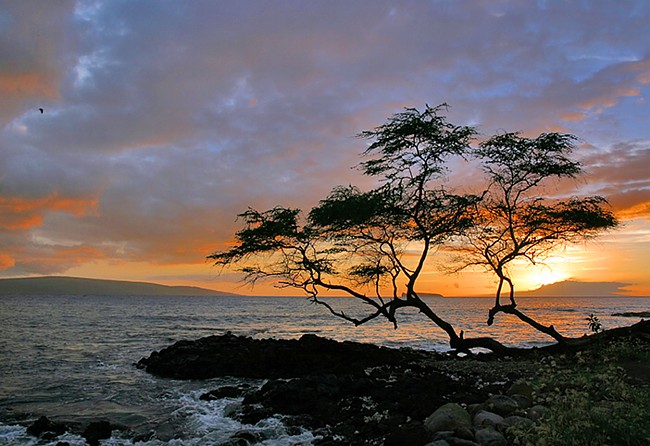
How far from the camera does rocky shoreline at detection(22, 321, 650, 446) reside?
969cm

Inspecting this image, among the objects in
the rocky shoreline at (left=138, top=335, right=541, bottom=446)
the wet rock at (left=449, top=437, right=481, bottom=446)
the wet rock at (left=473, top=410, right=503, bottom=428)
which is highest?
the wet rock at (left=473, top=410, right=503, bottom=428)

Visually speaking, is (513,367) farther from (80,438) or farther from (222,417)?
(80,438)

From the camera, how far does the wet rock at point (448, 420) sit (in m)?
9.56

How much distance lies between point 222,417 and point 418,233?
12.1 meters

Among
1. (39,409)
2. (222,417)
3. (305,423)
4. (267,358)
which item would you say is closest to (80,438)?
(222,417)

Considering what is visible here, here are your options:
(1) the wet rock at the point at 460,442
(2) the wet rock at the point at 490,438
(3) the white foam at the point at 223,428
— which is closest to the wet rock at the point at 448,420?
(2) the wet rock at the point at 490,438

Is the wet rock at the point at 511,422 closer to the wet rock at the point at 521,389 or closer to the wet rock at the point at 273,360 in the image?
the wet rock at the point at 521,389

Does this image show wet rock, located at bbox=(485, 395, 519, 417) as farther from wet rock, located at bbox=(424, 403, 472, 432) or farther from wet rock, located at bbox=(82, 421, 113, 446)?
wet rock, located at bbox=(82, 421, 113, 446)

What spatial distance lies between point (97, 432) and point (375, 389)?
7758 millimetres

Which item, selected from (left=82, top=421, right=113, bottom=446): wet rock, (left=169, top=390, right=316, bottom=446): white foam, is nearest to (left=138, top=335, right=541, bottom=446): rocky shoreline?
(left=169, top=390, right=316, bottom=446): white foam

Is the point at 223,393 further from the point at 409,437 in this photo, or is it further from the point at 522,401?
the point at 522,401

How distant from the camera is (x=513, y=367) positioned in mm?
17875

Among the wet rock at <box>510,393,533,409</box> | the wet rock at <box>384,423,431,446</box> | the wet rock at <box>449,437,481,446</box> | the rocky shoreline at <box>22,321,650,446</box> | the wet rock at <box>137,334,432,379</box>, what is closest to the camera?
the wet rock at <box>449,437,481,446</box>

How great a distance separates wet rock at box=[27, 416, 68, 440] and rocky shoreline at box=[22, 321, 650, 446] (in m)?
0.03
